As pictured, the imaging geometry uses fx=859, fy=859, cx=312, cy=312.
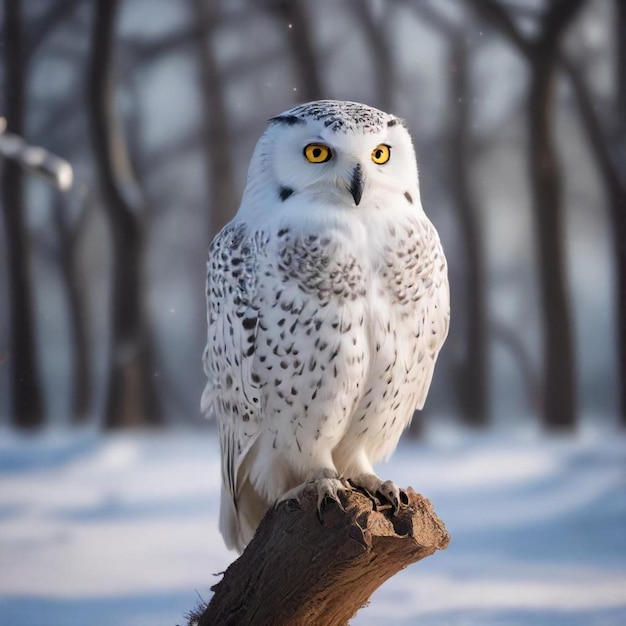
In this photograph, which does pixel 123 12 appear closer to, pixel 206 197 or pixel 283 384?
pixel 206 197

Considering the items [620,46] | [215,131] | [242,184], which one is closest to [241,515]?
[242,184]

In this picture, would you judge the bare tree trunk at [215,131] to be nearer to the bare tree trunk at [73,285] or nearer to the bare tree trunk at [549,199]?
the bare tree trunk at [73,285]

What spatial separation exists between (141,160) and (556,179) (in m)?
1.41

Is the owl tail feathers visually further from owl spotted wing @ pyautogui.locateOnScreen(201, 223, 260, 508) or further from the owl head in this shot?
the owl head

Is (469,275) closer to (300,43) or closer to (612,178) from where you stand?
(612,178)

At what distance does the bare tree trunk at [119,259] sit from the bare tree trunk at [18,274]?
0.78 feet

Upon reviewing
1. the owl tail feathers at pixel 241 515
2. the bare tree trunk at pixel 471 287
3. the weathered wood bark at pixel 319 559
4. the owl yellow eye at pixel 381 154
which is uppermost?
the bare tree trunk at pixel 471 287

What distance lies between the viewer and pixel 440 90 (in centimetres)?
286

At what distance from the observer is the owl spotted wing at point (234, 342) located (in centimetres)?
144

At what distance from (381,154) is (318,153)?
11 cm

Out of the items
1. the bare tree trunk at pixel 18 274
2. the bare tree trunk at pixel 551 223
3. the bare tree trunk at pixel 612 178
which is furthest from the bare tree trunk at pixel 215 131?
the bare tree trunk at pixel 612 178

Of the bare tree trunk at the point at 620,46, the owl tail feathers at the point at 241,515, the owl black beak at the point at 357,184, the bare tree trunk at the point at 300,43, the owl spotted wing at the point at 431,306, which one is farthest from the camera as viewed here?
the bare tree trunk at the point at 620,46

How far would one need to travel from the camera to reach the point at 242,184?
2855 mm

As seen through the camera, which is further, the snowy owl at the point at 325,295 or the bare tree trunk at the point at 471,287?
the bare tree trunk at the point at 471,287
